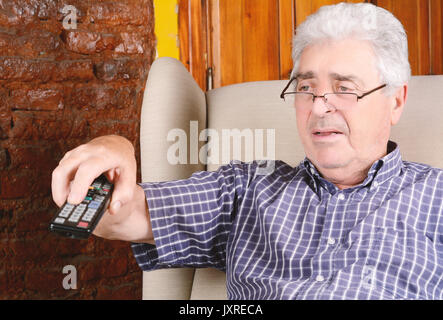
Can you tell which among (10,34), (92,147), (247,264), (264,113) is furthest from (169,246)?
(10,34)

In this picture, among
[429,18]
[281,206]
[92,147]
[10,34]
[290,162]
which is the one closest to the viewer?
[92,147]

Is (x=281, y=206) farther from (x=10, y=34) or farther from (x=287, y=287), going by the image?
(x=10, y=34)

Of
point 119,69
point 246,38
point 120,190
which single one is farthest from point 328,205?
point 246,38

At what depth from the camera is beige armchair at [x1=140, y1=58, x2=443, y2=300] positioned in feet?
3.16

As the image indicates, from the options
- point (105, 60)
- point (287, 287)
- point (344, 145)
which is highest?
point (105, 60)

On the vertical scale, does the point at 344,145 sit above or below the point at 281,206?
above

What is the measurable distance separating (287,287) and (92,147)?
41 centimetres

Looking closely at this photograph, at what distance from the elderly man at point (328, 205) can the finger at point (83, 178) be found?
0.17m

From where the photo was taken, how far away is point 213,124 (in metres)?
1.08

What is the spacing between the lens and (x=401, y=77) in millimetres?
880

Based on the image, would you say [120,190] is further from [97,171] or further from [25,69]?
[25,69]

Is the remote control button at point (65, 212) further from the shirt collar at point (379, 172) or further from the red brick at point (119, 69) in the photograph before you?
the red brick at point (119, 69)

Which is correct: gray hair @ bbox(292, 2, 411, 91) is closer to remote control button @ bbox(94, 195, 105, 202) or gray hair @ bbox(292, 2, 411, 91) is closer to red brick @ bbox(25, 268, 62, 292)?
remote control button @ bbox(94, 195, 105, 202)

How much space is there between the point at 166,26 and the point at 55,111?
0.44 m
